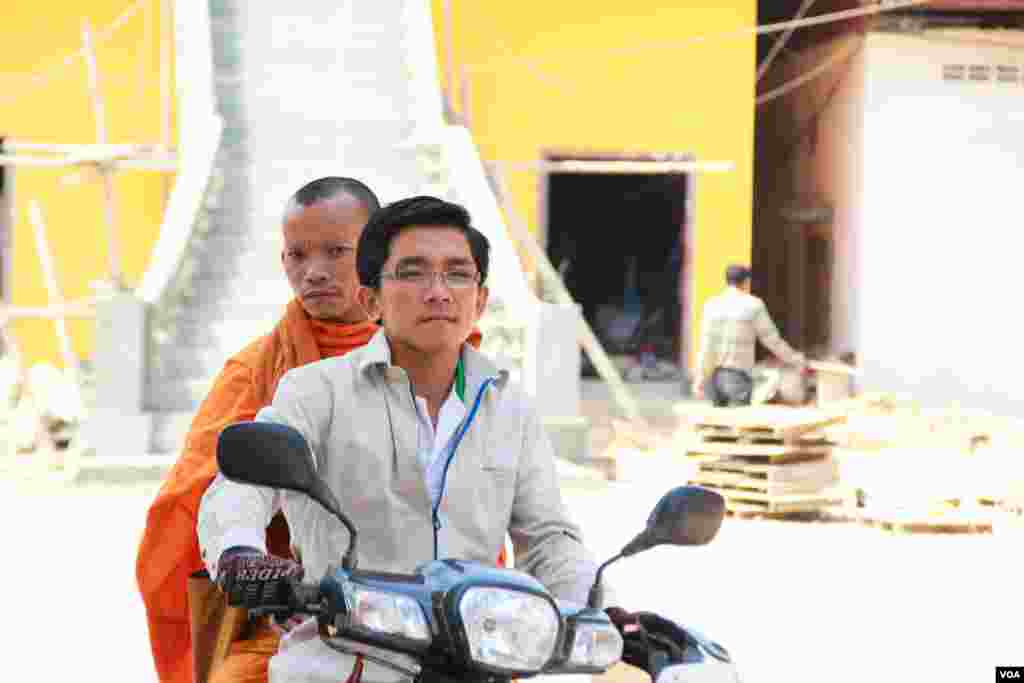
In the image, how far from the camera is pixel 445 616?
245cm

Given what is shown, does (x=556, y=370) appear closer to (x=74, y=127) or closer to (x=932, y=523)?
(x=932, y=523)

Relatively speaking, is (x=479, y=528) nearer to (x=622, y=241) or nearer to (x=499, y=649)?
(x=499, y=649)

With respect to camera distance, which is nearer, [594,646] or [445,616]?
[445,616]

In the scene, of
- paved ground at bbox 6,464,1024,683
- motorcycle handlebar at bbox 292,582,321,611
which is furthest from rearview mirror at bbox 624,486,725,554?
paved ground at bbox 6,464,1024,683

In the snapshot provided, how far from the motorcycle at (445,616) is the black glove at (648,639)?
0.03 feet

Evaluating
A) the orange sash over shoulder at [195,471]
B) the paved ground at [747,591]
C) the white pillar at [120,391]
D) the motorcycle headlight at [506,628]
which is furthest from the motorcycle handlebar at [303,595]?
the white pillar at [120,391]

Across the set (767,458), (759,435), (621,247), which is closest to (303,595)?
(759,435)

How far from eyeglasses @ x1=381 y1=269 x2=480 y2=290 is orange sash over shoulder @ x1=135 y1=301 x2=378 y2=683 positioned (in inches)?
30.2

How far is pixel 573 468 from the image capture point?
1289 cm

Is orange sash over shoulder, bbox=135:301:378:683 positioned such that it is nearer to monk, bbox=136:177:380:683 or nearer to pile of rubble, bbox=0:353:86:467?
monk, bbox=136:177:380:683

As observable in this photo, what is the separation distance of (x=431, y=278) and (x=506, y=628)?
769 millimetres

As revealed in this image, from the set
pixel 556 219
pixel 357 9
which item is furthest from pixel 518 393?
pixel 556 219

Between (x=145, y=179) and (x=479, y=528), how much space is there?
16737 millimetres

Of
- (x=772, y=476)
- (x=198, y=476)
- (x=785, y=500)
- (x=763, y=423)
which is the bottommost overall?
(x=785, y=500)
